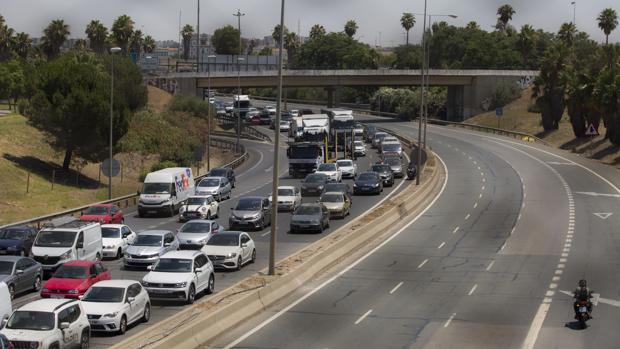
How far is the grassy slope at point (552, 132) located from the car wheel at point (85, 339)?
218 ft

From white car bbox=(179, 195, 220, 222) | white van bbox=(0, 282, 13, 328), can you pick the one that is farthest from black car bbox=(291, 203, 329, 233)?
white van bbox=(0, 282, 13, 328)

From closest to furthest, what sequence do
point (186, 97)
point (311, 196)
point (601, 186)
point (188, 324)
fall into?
point (188, 324) → point (311, 196) → point (601, 186) → point (186, 97)

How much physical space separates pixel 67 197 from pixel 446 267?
32.6m

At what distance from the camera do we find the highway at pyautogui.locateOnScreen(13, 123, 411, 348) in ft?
92.3

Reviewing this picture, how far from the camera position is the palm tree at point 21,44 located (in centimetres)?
14738

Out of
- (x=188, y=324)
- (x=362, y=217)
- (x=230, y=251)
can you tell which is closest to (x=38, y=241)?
(x=230, y=251)

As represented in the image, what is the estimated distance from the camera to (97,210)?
47156mm

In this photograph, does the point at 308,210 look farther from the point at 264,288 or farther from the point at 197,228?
the point at 264,288

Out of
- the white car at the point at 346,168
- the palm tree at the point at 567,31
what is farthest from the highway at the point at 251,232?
the palm tree at the point at 567,31

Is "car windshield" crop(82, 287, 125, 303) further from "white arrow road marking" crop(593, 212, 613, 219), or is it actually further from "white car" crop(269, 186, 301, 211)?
"white arrow road marking" crop(593, 212, 613, 219)

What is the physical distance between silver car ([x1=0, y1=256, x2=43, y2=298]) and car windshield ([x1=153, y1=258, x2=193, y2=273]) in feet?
14.3

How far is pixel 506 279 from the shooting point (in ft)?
114

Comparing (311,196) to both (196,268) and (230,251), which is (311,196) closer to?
Answer: (230,251)

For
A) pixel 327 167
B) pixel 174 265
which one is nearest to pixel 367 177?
pixel 327 167
